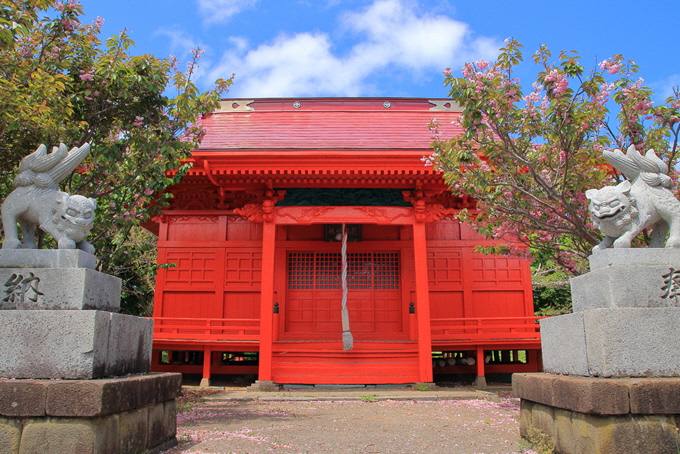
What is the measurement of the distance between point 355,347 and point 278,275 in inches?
97.4

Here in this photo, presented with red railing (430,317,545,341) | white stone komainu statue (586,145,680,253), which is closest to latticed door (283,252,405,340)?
red railing (430,317,545,341)

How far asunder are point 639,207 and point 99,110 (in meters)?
Result: 6.37

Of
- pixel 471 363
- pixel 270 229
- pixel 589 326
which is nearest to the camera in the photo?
pixel 589 326

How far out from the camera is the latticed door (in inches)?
452

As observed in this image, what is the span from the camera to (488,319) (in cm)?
1087

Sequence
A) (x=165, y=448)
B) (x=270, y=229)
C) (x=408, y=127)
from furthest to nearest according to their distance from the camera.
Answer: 1. (x=408, y=127)
2. (x=270, y=229)
3. (x=165, y=448)

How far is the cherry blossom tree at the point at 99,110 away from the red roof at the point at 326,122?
5.14 m

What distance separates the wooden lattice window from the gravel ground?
3667 millimetres

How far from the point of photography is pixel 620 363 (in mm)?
3631

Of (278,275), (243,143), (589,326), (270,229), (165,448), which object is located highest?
(243,143)

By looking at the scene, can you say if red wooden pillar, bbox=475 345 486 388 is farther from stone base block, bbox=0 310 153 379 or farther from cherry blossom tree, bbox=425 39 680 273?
stone base block, bbox=0 310 153 379

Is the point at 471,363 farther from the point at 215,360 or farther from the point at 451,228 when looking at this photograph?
the point at 215,360

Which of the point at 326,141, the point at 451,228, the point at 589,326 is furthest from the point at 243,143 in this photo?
the point at 589,326

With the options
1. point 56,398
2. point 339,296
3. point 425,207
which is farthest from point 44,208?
point 339,296
